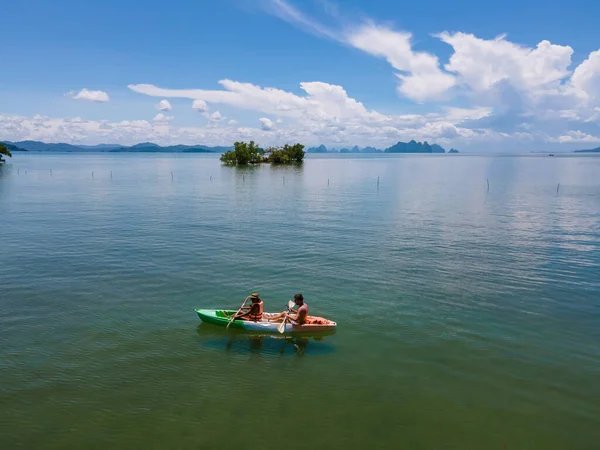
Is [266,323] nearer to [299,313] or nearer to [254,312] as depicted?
[254,312]

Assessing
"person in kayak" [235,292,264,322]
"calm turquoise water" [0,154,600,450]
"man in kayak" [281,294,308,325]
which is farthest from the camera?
"person in kayak" [235,292,264,322]

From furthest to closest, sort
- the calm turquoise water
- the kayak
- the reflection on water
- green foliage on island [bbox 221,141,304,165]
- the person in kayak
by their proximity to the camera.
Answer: green foliage on island [bbox 221,141,304,165] < the person in kayak < the kayak < the reflection on water < the calm turquoise water

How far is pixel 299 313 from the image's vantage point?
21.0 m

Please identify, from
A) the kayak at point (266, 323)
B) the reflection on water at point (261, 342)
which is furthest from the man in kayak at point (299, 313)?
the reflection on water at point (261, 342)

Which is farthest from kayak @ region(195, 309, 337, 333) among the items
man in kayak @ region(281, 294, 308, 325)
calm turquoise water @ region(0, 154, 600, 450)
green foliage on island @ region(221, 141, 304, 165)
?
green foliage on island @ region(221, 141, 304, 165)

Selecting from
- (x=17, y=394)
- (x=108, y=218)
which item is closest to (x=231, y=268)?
(x=17, y=394)

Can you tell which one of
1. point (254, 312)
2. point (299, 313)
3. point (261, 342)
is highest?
point (299, 313)

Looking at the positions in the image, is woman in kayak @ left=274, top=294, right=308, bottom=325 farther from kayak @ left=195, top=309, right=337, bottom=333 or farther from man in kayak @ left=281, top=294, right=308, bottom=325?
kayak @ left=195, top=309, right=337, bottom=333

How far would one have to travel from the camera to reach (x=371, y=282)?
28969mm

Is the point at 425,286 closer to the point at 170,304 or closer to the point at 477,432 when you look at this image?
the point at 477,432

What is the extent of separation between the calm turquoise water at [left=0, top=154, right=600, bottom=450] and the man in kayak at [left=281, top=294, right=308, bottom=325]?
126 centimetres

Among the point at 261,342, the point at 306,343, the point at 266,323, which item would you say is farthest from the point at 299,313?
the point at 261,342

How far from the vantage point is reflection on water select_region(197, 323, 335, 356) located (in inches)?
805

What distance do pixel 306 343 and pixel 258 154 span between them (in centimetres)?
15475
